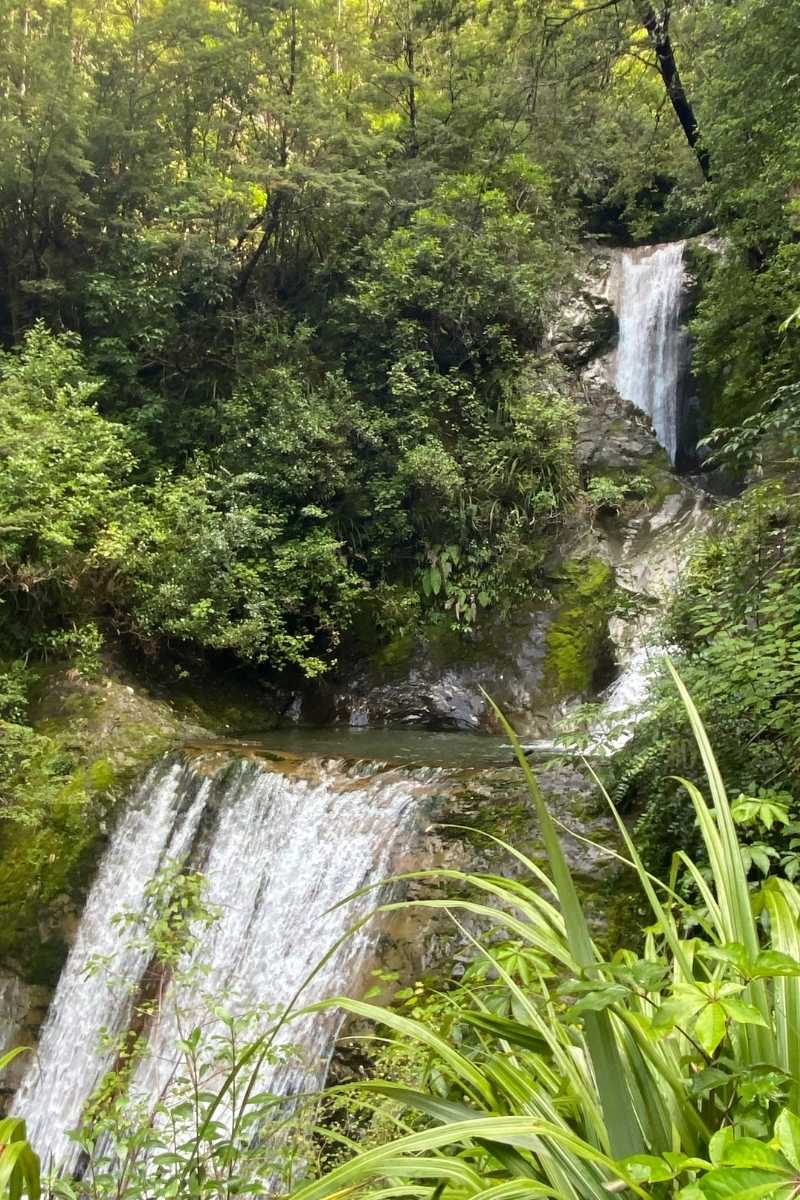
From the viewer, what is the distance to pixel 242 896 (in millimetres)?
5562

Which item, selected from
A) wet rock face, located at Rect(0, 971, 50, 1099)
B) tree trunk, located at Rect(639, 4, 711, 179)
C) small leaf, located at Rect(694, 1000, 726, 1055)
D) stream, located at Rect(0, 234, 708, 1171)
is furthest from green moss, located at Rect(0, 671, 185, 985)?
tree trunk, located at Rect(639, 4, 711, 179)

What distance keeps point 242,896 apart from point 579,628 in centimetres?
518

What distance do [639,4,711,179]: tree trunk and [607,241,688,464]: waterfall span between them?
1760mm

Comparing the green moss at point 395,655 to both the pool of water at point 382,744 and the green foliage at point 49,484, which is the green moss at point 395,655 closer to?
the pool of water at point 382,744

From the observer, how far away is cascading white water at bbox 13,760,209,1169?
17.5ft

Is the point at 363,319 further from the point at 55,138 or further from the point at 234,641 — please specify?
the point at 234,641

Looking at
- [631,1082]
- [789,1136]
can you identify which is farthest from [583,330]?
[789,1136]

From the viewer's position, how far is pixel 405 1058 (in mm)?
2939

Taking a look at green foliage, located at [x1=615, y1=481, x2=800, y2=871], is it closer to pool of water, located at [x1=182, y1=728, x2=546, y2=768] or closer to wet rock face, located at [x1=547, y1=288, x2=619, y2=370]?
pool of water, located at [x1=182, y1=728, x2=546, y2=768]

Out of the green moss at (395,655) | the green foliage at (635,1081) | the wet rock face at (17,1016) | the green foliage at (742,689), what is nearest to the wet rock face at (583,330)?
the green moss at (395,655)

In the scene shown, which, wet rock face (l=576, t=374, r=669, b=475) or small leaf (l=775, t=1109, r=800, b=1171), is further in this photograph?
wet rock face (l=576, t=374, r=669, b=475)

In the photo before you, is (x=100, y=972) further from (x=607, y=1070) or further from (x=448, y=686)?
(x=607, y=1070)

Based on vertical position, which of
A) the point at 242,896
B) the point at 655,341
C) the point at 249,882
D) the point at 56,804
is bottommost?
the point at 242,896

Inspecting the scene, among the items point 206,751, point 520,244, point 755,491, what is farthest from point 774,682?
point 520,244
